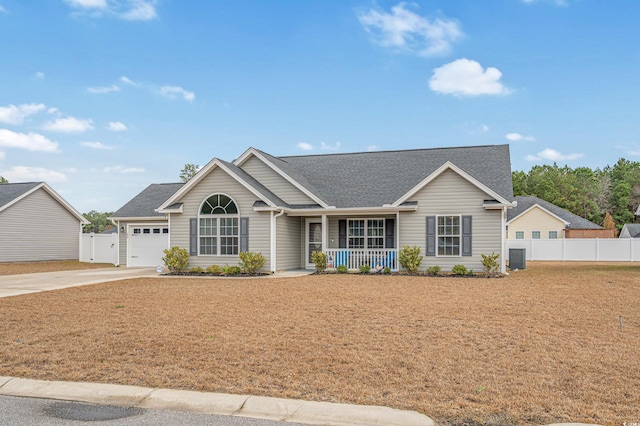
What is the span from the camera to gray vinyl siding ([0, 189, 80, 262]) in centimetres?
2944

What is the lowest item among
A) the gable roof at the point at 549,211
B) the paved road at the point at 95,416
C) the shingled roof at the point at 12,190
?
the paved road at the point at 95,416

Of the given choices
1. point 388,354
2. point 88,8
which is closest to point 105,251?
point 88,8

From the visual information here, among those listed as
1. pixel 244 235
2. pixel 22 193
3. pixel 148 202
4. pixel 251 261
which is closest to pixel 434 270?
pixel 251 261

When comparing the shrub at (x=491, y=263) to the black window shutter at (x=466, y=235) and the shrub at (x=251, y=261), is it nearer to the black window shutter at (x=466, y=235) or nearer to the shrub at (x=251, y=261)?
the black window shutter at (x=466, y=235)

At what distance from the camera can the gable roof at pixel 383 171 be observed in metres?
21.4

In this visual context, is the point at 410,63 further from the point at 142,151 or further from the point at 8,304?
the point at 8,304

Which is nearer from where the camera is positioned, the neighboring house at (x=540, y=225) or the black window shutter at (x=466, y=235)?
the black window shutter at (x=466, y=235)

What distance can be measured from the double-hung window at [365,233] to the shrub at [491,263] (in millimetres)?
4396

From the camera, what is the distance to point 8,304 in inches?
453

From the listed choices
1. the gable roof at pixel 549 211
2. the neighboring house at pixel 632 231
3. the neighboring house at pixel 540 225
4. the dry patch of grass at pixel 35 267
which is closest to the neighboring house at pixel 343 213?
the dry patch of grass at pixel 35 267

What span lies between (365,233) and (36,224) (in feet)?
70.8

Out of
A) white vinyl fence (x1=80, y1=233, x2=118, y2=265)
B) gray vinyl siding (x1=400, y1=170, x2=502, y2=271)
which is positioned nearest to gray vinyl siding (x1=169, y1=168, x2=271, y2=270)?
gray vinyl siding (x1=400, y1=170, x2=502, y2=271)

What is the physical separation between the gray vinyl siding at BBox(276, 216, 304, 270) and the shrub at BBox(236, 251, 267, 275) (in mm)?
937

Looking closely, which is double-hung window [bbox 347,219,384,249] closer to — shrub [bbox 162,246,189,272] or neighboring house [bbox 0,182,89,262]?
shrub [bbox 162,246,189,272]
